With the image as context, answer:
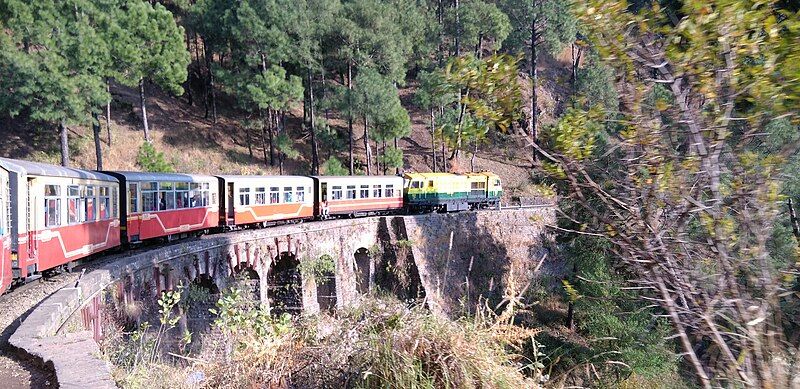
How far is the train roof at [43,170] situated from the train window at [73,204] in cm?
22

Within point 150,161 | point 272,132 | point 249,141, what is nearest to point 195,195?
point 150,161

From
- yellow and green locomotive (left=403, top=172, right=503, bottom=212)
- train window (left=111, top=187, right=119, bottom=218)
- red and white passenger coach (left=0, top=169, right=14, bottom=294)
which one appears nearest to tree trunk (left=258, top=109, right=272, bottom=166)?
yellow and green locomotive (left=403, top=172, right=503, bottom=212)

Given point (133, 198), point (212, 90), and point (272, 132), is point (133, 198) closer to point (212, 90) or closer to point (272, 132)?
point (272, 132)

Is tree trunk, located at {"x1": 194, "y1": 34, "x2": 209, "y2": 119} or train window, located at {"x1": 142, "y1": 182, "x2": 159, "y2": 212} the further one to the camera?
tree trunk, located at {"x1": 194, "y1": 34, "x2": 209, "y2": 119}

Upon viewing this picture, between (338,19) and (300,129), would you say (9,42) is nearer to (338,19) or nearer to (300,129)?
(338,19)

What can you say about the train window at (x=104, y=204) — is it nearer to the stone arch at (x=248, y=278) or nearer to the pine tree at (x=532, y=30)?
the stone arch at (x=248, y=278)

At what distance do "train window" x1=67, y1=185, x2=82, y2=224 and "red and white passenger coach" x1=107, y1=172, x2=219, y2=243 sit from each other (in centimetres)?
234

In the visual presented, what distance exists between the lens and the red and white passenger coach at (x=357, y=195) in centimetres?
2123

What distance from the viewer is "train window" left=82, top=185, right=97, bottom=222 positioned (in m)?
10.6

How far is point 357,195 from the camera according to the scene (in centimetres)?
2266

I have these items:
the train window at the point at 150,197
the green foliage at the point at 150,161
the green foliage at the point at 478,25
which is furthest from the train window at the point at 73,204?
the green foliage at the point at 478,25

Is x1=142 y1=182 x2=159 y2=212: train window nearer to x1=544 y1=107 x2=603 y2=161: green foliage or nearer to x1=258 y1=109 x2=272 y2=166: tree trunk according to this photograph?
x1=544 y1=107 x2=603 y2=161: green foliage

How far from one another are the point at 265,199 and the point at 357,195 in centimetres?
481

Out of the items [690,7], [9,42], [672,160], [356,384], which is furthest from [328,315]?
[9,42]
